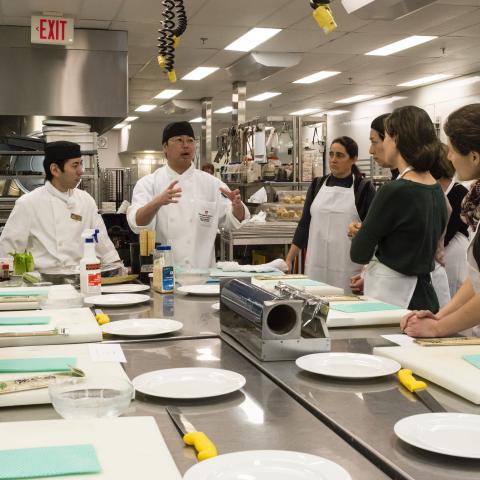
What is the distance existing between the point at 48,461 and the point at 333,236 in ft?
11.4

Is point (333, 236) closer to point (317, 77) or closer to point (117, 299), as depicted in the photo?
point (117, 299)

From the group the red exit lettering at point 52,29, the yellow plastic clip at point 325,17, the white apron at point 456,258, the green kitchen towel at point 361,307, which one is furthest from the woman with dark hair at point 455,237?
the red exit lettering at point 52,29

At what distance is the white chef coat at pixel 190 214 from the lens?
391 centimetres

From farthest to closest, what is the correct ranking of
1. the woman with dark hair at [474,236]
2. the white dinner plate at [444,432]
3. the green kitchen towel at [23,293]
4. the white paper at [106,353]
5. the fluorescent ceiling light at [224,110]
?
1. the fluorescent ceiling light at [224,110]
2. the green kitchen towel at [23,293]
3. the woman with dark hair at [474,236]
4. the white paper at [106,353]
5. the white dinner plate at [444,432]

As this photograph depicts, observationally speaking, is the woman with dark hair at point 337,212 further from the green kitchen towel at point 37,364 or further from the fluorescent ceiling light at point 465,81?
the fluorescent ceiling light at point 465,81

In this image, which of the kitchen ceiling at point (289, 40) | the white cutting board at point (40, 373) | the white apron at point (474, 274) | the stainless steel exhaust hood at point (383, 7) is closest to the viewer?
the white cutting board at point (40, 373)

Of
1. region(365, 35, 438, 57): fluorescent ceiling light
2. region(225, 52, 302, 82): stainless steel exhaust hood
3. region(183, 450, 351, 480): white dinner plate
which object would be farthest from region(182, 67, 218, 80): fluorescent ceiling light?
region(183, 450, 351, 480): white dinner plate

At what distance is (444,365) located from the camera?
146 cm

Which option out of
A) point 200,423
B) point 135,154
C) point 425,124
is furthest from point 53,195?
point 135,154

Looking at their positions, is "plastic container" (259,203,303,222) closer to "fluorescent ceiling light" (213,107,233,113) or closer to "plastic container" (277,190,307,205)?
"plastic container" (277,190,307,205)

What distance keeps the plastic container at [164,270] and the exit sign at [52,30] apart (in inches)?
161

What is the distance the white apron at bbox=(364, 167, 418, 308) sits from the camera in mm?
2732

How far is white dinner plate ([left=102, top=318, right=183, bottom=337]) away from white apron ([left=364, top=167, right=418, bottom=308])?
1077mm

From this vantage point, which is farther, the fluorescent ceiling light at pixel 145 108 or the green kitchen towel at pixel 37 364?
the fluorescent ceiling light at pixel 145 108
